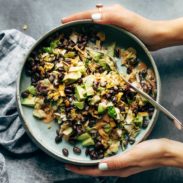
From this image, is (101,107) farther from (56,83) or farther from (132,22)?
(132,22)

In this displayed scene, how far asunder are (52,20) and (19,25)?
9 cm

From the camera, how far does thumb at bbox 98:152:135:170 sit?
3.59 ft

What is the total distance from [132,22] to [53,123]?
300 mm

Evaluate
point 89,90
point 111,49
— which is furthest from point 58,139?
point 111,49

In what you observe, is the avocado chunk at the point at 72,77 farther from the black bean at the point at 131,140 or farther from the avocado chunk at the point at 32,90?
the black bean at the point at 131,140

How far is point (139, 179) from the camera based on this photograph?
123 centimetres

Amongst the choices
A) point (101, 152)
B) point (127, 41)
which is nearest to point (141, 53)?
point (127, 41)

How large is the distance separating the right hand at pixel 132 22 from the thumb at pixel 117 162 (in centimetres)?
29

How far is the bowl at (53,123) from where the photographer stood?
43.6 inches

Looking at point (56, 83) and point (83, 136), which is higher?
point (56, 83)

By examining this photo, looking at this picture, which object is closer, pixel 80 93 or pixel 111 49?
pixel 80 93

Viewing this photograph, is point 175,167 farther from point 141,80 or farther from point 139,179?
point 141,80

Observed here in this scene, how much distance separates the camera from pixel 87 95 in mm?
1103

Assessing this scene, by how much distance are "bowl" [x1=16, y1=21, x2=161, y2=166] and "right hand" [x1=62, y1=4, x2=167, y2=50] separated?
20 mm
